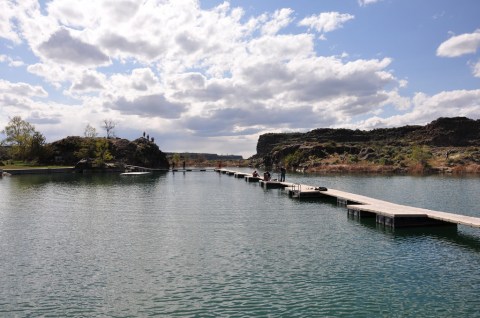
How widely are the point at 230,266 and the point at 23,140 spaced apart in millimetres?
118916

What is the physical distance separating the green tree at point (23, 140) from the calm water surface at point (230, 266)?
93.6 metres

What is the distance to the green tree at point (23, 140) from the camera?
121 meters

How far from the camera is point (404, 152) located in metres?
143

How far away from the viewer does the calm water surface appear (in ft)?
50.8

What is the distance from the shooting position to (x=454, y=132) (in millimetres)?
185875

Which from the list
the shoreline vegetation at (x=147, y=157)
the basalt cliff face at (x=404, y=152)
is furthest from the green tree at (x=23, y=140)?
the basalt cliff face at (x=404, y=152)

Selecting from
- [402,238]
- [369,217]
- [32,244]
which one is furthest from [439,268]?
[32,244]

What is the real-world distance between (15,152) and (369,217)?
115 meters

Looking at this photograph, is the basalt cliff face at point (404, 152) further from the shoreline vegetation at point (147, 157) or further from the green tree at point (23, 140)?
the green tree at point (23, 140)

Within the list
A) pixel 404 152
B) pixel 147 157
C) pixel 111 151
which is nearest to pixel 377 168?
pixel 404 152

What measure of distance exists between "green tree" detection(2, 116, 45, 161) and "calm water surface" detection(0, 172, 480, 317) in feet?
307

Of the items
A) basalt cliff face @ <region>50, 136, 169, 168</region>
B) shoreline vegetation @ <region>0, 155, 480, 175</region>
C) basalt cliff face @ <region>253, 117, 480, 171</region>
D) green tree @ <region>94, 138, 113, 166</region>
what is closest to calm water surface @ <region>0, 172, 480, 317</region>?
shoreline vegetation @ <region>0, 155, 480, 175</region>

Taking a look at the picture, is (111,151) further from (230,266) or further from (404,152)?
(230,266)

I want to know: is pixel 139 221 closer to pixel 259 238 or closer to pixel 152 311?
pixel 259 238
